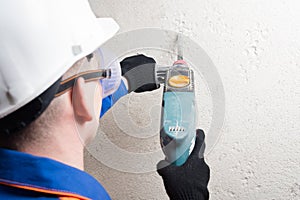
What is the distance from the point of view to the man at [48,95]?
526mm

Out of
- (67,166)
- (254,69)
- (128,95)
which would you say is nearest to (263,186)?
(254,69)

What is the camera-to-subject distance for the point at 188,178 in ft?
2.60

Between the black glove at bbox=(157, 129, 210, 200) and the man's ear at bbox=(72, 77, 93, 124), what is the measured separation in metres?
0.24

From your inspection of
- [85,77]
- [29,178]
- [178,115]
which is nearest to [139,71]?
[178,115]

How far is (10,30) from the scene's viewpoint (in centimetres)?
51

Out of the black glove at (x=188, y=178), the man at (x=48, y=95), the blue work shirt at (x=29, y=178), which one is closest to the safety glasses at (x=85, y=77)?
the man at (x=48, y=95)

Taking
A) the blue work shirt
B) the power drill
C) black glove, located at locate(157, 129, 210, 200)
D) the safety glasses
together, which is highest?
the safety glasses

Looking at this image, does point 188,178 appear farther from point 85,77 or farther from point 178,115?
point 85,77

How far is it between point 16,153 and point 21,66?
14cm

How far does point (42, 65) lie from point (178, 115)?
0.99 ft

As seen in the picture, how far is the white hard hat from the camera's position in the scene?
52 cm

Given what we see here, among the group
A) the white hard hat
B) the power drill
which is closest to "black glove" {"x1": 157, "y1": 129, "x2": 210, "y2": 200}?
the power drill

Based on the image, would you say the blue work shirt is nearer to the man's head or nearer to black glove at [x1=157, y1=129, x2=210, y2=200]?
the man's head

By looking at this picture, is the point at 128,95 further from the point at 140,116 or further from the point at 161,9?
the point at 161,9
